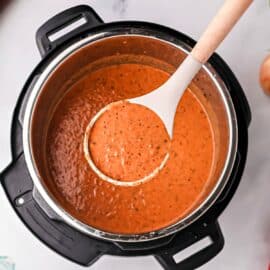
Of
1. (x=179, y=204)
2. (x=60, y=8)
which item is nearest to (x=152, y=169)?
(x=179, y=204)

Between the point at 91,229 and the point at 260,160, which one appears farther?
the point at 260,160

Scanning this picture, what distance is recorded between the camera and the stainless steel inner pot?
971mm

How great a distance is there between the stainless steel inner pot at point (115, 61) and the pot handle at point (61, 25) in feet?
0.07

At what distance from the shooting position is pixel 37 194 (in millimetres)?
1012

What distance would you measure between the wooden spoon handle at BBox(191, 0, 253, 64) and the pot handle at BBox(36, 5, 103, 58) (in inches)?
8.2

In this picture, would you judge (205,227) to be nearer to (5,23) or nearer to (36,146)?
(36,146)

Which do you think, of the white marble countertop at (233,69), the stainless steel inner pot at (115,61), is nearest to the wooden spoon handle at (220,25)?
the stainless steel inner pot at (115,61)

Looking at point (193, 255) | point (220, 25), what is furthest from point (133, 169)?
point (220, 25)

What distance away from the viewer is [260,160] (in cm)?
112

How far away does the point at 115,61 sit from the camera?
3.61ft

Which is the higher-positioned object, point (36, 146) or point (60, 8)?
point (60, 8)

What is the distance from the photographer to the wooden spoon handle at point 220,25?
80 centimetres

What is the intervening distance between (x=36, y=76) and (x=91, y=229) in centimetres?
24

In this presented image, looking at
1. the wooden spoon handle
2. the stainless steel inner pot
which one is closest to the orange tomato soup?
the stainless steel inner pot
